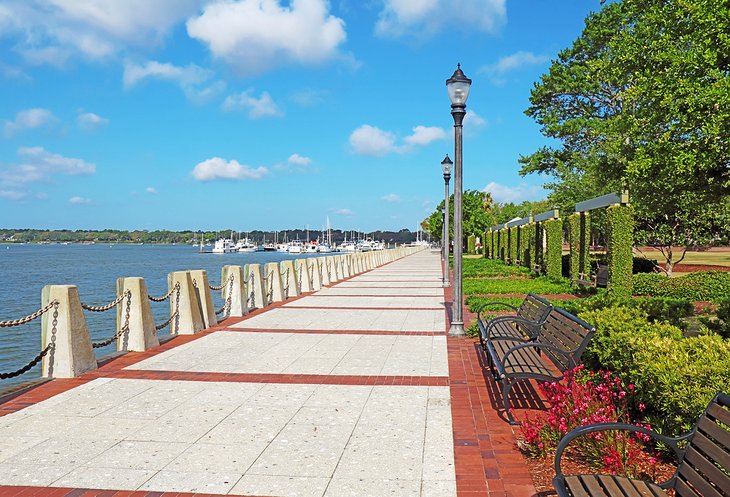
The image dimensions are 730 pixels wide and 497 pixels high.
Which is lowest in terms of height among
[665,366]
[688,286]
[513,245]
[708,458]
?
[688,286]

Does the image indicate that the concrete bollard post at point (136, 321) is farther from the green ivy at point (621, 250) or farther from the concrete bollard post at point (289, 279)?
the green ivy at point (621, 250)

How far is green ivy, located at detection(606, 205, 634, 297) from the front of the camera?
53.8ft

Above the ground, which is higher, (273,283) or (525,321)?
(525,321)

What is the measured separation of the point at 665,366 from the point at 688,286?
1415 centimetres

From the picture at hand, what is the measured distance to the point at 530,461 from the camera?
15.4ft

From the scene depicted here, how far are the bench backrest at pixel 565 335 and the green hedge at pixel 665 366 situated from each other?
0.37 meters

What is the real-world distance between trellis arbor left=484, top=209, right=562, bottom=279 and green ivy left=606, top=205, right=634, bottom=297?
5.49 m

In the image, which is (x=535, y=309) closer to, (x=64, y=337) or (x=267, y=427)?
(x=267, y=427)

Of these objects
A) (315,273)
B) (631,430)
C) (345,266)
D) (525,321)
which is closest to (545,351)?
(525,321)

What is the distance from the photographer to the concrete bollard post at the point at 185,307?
1113cm

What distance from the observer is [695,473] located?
298 centimetres

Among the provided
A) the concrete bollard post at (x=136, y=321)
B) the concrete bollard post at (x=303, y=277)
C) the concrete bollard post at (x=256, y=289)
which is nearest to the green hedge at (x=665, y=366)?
the concrete bollard post at (x=136, y=321)

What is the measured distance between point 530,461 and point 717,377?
147cm

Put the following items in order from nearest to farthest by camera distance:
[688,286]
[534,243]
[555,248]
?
[688,286]
[555,248]
[534,243]
